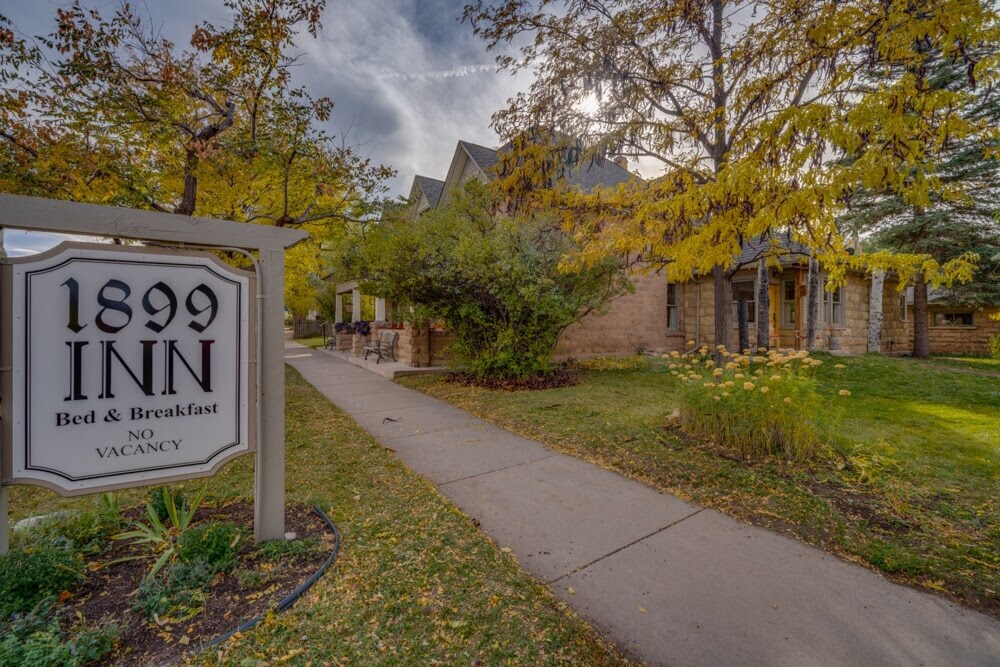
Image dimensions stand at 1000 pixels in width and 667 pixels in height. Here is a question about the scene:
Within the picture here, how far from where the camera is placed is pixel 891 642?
76.7 inches

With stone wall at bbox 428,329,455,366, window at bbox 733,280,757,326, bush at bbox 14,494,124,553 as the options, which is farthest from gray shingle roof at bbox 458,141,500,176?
bush at bbox 14,494,124,553

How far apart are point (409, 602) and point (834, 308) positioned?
16.8 meters

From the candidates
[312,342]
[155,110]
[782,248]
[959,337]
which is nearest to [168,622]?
[155,110]

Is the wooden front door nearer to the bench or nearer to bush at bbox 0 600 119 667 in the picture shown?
the bench

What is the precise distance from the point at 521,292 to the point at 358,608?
6.33m

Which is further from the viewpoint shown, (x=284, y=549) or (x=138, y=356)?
(x=284, y=549)

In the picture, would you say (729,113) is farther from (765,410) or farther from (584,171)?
(584,171)

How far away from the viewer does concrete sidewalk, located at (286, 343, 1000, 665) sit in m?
1.92

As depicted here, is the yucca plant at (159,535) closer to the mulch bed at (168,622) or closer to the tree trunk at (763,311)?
the mulch bed at (168,622)

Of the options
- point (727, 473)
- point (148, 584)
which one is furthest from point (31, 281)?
point (727, 473)

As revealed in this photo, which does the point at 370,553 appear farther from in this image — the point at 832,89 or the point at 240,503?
the point at 832,89

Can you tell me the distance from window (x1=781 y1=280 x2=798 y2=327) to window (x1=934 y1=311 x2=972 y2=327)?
30.7ft

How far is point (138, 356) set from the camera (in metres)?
2.29

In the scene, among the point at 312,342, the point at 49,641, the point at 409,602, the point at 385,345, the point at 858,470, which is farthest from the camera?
the point at 312,342
